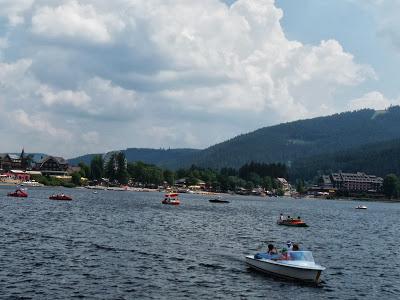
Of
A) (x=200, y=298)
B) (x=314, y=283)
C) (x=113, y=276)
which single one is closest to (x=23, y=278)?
(x=113, y=276)

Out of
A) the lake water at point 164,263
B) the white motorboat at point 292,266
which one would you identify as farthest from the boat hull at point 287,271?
the lake water at point 164,263

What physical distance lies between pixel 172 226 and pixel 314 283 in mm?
51430

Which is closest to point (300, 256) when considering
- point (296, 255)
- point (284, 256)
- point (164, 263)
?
point (296, 255)

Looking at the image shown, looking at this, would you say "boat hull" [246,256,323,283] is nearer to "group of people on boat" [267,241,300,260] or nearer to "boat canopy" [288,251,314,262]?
"group of people on boat" [267,241,300,260]

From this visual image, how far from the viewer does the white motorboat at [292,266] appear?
2019 inches

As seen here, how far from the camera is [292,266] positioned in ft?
169

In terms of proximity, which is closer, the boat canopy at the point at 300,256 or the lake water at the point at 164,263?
the lake water at the point at 164,263

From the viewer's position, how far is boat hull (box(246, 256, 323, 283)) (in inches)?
2016

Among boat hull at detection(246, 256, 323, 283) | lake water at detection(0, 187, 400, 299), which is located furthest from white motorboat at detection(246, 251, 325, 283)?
lake water at detection(0, 187, 400, 299)

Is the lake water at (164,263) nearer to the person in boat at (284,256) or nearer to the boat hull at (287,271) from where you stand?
the boat hull at (287,271)

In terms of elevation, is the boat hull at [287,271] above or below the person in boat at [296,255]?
below

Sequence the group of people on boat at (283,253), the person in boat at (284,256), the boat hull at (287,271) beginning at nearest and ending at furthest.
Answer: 1. the boat hull at (287,271)
2. the person in boat at (284,256)
3. the group of people on boat at (283,253)

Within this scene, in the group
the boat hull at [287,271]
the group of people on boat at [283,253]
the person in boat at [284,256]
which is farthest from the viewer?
the group of people on boat at [283,253]

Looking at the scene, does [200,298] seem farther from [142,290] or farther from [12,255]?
[12,255]
